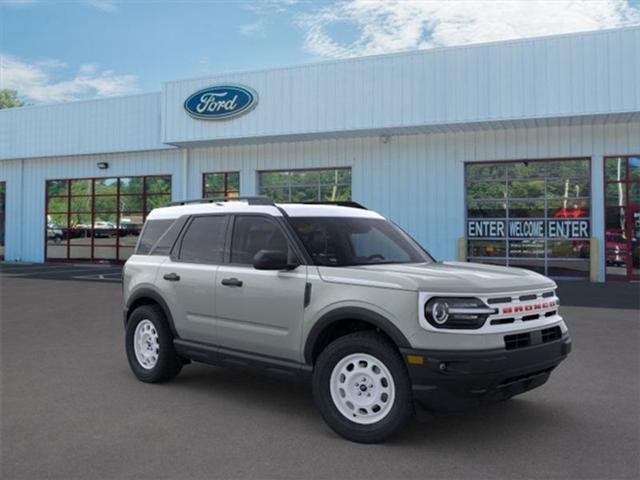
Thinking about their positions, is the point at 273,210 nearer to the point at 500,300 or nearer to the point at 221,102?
the point at 500,300

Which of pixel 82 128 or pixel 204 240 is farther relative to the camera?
pixel 82 128

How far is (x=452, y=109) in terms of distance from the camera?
56.6ft

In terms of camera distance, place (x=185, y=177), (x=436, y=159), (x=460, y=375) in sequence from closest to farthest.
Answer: (x=460, y=375)
(x=436, y=159)
(x=185, y=177)

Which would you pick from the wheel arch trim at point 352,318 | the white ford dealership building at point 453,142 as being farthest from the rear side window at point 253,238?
the white ford dealership building at point 453,142

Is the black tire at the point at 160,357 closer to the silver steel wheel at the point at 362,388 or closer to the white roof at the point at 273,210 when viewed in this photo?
the white roof at the point at 273,210

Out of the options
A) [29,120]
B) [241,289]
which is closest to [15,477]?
[241,289]

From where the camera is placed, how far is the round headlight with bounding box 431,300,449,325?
4.21 metres

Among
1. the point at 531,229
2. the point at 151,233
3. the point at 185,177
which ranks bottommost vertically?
the point at 151,233

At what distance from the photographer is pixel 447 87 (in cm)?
1731

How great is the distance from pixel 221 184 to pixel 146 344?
16564 mm

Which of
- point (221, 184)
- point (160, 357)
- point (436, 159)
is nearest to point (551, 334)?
point (160, 357)

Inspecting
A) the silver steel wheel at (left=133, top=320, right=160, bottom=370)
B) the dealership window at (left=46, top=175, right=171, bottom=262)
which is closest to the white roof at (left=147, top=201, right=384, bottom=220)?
the silver steel wheel at (left=133, top=320, right=160, bottom=370)

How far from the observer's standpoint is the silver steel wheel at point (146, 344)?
6.22 meters

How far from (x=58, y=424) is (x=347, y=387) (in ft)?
7.71
